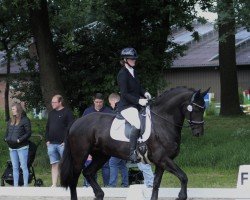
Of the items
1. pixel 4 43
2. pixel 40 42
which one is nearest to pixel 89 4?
pixel 40 42

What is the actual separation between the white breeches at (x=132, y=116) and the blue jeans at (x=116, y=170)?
2.34 metres

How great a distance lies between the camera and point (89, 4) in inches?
612

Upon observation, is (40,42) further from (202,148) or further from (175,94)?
(175,94)

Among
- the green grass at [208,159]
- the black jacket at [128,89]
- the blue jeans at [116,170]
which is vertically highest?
the black jacket at [128,89]

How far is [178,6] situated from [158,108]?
798 cm

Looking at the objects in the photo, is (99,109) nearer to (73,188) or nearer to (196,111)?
(73,188)

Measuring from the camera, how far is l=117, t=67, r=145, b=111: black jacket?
35.2ft

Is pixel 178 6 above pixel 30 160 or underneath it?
above

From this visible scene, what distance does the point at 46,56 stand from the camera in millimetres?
18000

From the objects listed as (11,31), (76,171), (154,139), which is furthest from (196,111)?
(11,31)

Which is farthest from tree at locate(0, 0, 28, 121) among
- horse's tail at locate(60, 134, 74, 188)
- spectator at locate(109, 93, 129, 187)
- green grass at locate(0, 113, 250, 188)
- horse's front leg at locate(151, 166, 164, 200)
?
horse's front leg at locate(151, 166, 164, 200)

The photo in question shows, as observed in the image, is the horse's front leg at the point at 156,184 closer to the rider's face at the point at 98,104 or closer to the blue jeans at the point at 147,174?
the blue jeans at the point at 147,174

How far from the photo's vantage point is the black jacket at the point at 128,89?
10.7m

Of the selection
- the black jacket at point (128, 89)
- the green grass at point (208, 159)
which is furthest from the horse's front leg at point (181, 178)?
the green grass at point (208, 159)
